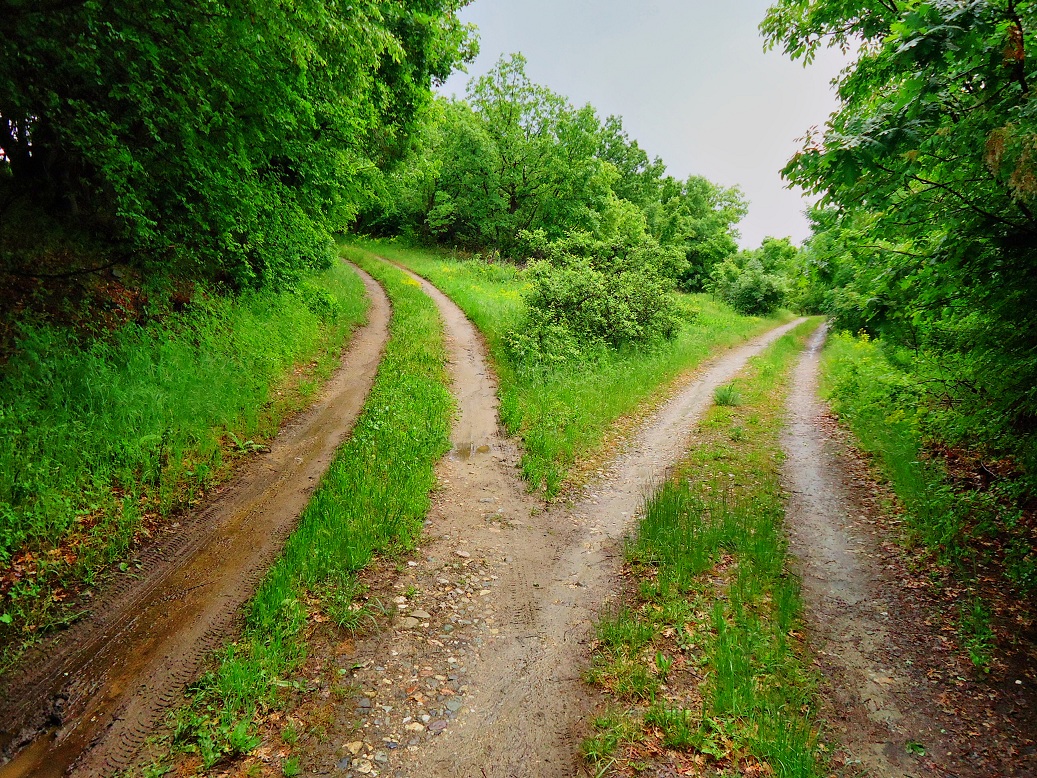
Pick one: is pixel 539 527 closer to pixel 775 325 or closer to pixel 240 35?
pixel 240 35

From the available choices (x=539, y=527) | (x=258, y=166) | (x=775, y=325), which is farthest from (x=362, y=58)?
(x=775, y=325)

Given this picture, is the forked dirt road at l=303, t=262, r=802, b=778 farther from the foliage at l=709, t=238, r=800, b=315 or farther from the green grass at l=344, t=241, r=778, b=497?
the foliage at l=709, t=238, r=800, b=315

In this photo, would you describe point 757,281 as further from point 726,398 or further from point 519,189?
point 726,398

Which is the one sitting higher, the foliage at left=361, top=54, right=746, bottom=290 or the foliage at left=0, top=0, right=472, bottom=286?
the foliage at left=361, top=54, right=746, bottom=290

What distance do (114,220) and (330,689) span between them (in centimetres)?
902

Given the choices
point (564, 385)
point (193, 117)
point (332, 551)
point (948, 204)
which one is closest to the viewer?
point (948, 204)

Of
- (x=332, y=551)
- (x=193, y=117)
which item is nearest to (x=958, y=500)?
(x=332, y=551)

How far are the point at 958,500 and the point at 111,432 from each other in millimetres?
11064

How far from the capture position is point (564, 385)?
11.5 metres

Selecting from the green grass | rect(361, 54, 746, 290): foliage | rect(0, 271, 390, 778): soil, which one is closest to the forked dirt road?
the green grass

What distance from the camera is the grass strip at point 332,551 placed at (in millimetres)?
3434

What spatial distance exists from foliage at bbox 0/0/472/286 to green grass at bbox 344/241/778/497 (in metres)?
6.21

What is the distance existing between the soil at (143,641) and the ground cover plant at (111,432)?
0.31 m

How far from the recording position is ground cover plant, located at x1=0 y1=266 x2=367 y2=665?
4.30 m
